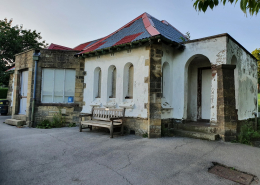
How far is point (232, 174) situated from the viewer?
3.46 meters

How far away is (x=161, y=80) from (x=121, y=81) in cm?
176

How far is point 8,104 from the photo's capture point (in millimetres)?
14094

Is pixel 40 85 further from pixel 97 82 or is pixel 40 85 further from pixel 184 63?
pixel 184 63

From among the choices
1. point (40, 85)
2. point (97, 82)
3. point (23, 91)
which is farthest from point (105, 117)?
point (23, 91)

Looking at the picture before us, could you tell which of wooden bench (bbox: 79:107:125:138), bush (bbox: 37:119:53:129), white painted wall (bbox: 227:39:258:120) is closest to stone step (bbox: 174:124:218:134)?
white painted wall (bbox: 227:39:258:120)

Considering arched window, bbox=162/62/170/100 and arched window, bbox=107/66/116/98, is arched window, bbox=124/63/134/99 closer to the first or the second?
arched window, bbox=107/66/116/98

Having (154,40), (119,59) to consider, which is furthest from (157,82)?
(119,59)

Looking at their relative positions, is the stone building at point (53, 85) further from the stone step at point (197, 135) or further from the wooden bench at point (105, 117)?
the stone step at point (197, 135)

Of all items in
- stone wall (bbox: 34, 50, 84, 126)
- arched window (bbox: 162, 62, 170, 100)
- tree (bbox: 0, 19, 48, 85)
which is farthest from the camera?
tree (bbox: 0, 19, 48, 85)

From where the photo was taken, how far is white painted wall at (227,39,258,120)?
701 cm

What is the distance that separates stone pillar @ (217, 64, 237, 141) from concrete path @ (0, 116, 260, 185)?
0.53 meters

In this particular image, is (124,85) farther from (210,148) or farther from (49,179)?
(49,179)

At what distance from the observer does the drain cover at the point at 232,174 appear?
10.6ft

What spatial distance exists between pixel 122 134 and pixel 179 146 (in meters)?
2.36
